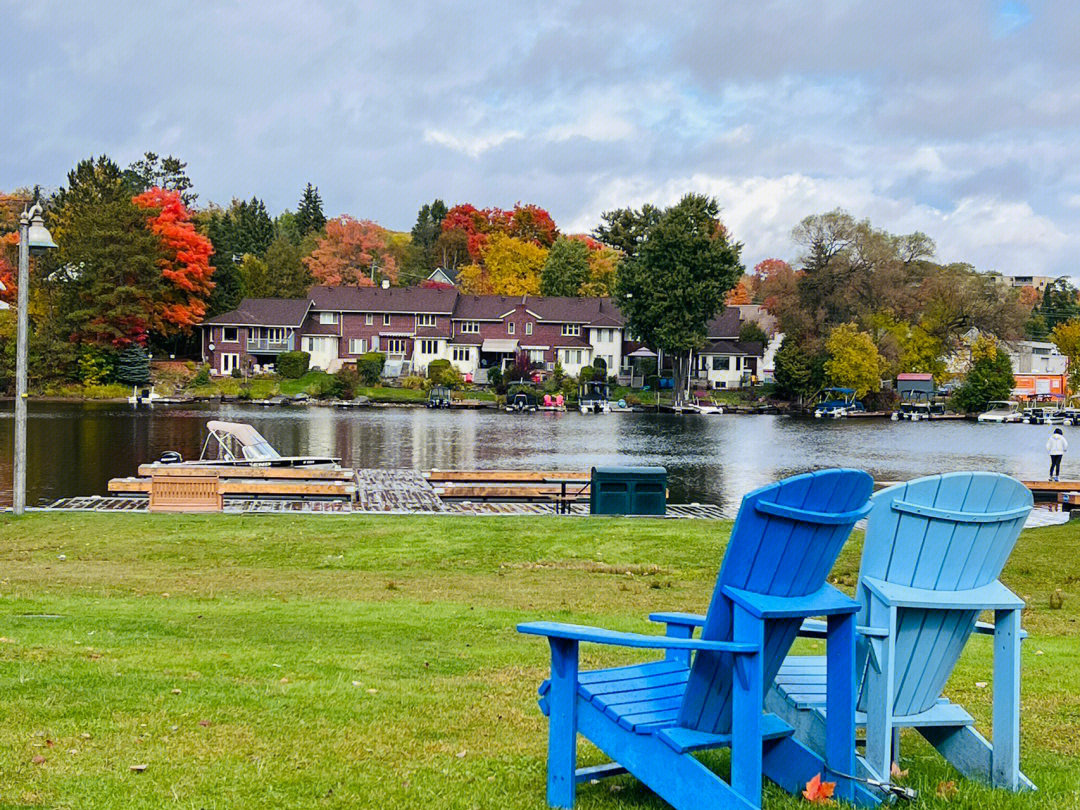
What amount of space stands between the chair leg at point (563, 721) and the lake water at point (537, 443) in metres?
25.2

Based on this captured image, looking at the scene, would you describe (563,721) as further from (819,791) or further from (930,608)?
(930,608)

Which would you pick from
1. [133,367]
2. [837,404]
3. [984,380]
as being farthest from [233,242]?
[984,380]

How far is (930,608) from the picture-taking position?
4.81 metres

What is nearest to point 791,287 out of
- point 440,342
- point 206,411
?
point 440,342

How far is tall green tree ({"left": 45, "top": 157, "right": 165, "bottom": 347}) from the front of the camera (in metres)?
89.8

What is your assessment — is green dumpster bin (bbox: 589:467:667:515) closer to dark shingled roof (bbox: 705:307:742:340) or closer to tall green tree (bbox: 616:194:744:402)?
tall green tree (bbox: 616:194:744:402)

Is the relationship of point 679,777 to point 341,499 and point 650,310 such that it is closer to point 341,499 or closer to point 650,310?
A: point 341,499

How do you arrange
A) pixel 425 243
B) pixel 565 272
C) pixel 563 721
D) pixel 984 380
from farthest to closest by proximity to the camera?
pixel 425 243
pixel 565 272
pixel 984 380
pixel 563 721

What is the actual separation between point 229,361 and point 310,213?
5372 cm

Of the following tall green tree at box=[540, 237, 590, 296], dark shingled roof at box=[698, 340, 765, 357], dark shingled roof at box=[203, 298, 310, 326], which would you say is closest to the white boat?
dark shingled roof at box=[698, 340, 765, 357]

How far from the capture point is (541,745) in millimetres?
6090

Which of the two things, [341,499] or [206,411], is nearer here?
[341,499]

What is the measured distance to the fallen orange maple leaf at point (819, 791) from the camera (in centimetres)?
484

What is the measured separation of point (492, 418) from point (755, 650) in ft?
243
